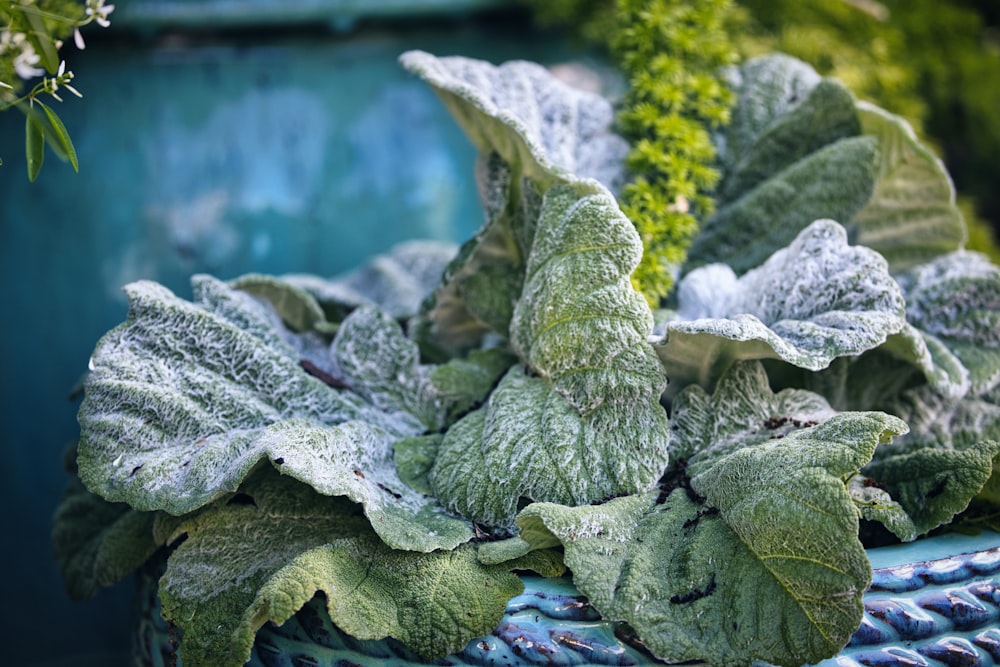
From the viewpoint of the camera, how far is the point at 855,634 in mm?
733

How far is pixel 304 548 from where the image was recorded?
835mm

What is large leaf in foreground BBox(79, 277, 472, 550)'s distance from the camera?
80 cm

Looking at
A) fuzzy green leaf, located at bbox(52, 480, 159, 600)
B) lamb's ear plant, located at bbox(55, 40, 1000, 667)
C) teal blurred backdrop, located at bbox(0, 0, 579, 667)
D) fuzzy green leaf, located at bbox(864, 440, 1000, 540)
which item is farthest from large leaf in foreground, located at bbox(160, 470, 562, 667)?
teal blurred backdrop, located at bbox(0, 0, 579, 667)

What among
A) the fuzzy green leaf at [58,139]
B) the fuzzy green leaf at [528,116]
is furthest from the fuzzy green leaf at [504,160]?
the fuzzy green leaf at [58,139]

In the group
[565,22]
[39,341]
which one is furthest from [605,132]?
[39,341]

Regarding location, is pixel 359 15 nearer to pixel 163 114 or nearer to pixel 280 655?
pixel 163 114

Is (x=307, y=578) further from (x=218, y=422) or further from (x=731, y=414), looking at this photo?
(x=731, y=414)

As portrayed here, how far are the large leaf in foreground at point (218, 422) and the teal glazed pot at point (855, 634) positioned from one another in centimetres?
9

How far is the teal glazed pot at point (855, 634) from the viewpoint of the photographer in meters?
0.73

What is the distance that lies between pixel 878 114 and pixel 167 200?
1.01 meters

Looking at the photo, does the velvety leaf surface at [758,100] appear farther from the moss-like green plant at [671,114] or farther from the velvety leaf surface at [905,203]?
the velvety leaf surface at [905,203]

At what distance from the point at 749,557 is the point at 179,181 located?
1.03 meters

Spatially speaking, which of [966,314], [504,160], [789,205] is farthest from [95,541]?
[966,314]

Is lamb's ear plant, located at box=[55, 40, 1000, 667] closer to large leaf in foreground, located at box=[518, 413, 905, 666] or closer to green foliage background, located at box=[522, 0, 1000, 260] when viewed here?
large leaf in foreground, located at box=[518, 413, 905, 666]
